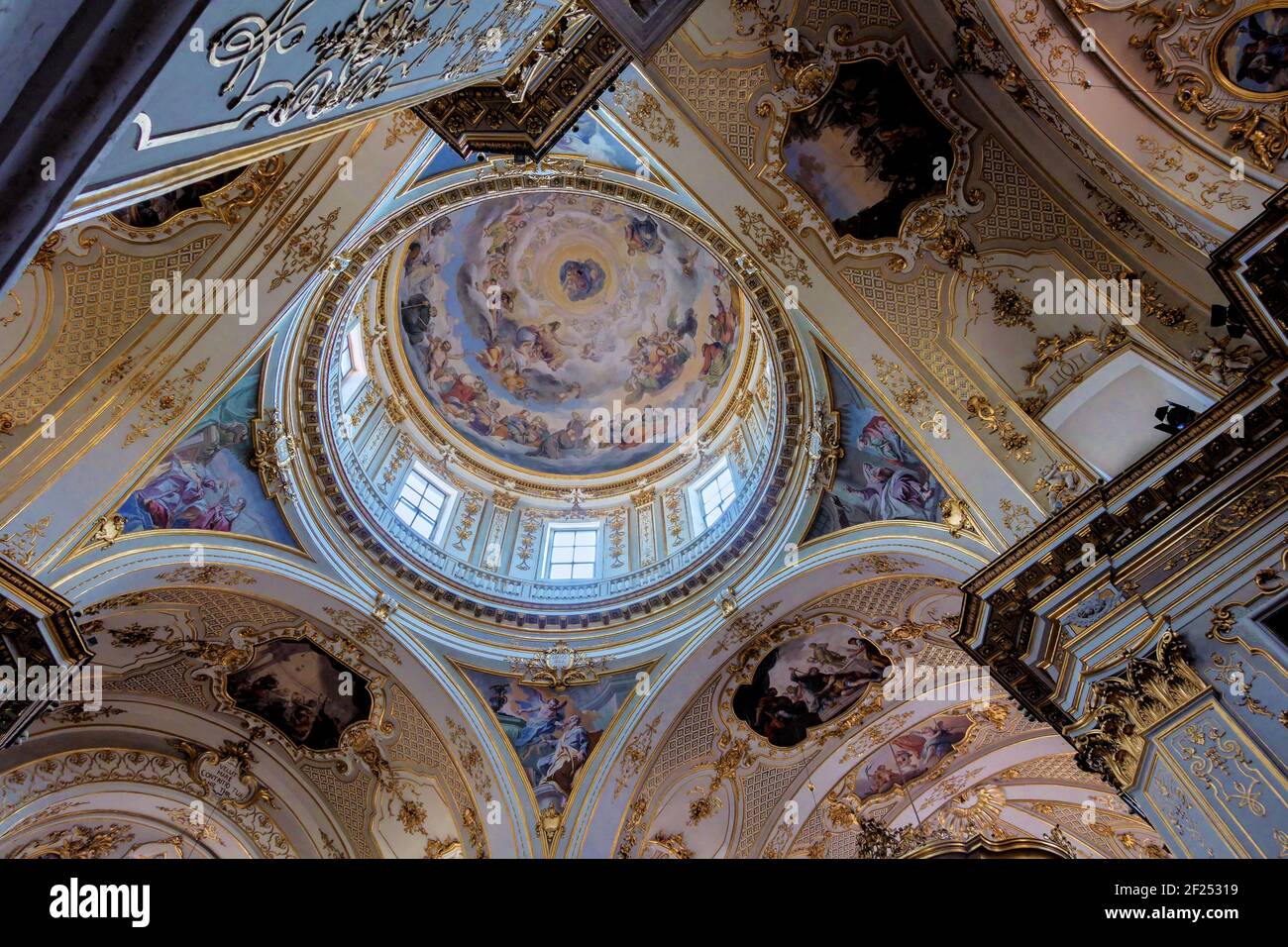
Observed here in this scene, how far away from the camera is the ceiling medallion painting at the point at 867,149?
1060cm

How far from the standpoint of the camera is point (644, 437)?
2072 centimetres

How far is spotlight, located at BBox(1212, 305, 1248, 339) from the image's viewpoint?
8.55 m

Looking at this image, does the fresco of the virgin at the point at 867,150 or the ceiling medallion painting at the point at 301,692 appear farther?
the ceiling medallion painting at the point at 301,692

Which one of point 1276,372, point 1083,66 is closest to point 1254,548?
point 1276,372

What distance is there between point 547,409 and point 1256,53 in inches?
598

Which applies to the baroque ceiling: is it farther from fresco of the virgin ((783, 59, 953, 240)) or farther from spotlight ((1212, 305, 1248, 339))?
spotlight ((1212, 305, 1248, 339))

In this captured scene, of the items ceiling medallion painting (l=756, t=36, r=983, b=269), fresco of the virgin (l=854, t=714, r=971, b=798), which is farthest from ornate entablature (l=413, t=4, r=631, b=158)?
fresco of the virgin (l=854, t=714, r=971, b=798)

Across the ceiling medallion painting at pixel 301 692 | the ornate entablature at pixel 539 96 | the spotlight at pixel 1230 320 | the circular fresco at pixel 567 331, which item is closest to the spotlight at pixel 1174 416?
the spotlight at pixel 1230 320

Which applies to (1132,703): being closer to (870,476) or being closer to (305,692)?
(870,476)

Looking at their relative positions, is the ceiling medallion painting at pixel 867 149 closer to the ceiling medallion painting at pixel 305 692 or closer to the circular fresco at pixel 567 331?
the circular fresco at pixel 567 331

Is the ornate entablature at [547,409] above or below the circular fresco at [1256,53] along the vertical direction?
above

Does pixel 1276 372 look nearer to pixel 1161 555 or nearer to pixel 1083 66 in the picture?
pixel 1161 555

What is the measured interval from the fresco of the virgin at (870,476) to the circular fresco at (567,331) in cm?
618

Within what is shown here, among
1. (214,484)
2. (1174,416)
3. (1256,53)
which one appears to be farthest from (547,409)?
(1256,53)
